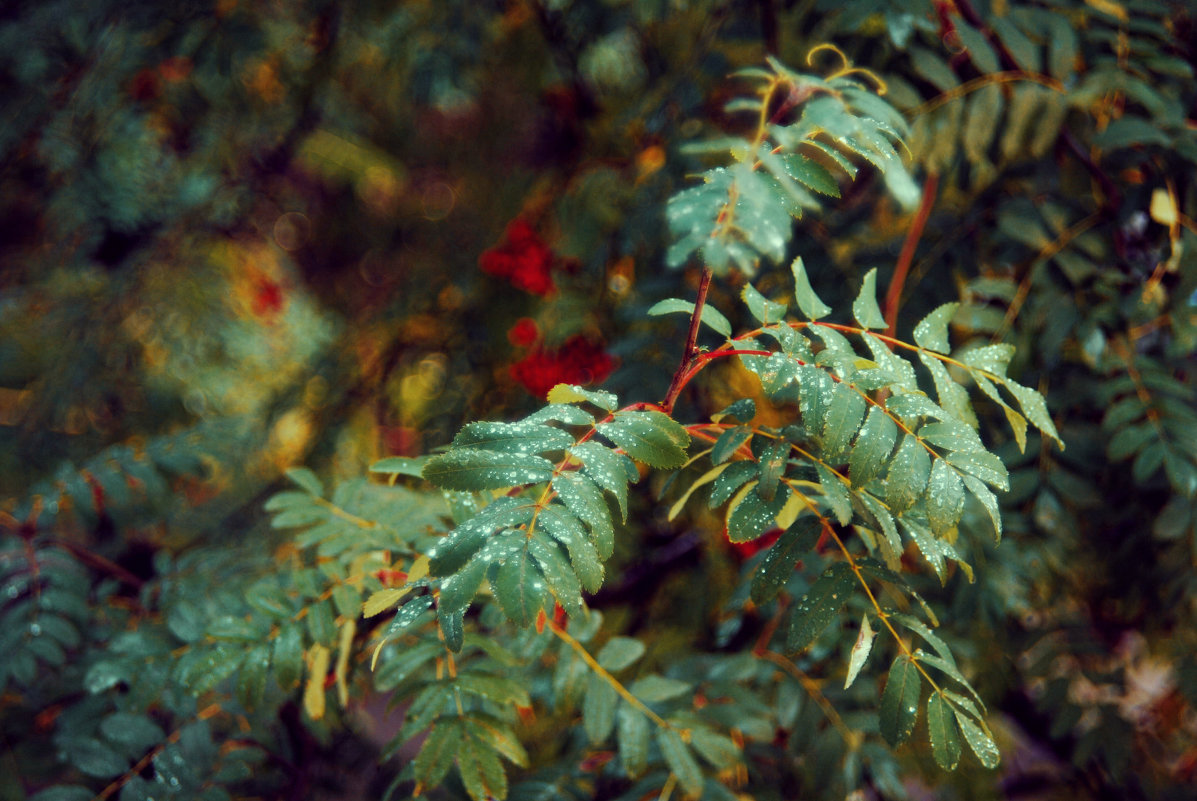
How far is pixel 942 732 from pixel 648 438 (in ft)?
0.86

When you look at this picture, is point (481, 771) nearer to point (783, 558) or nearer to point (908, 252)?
point (783, 558)

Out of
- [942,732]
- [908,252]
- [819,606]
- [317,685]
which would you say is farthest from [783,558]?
[908,252]

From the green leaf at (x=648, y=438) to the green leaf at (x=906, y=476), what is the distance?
13 centimetres

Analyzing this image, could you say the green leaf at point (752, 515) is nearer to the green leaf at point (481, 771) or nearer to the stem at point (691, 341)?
the stem at point (691, 341)

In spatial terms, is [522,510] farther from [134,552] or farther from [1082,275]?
[134,552]

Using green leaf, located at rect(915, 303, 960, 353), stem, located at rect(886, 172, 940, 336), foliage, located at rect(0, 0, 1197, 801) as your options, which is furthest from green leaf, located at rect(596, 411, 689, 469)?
stem, located at rect(886, 172, 940, 336)

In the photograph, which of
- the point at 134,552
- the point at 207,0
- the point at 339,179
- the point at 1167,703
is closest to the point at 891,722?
the point at 1167,703

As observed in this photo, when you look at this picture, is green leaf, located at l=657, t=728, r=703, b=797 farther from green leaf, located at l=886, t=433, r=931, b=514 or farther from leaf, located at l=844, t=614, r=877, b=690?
green leaf, located at l=886, t=433, r=931, b=514

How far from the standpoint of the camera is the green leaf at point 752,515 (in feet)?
1.44

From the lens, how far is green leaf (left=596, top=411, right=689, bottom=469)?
418mm

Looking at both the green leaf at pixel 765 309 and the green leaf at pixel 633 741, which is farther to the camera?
the green leaf at pixel 633 741

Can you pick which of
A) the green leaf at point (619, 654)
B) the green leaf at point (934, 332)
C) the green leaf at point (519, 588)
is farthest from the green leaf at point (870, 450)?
the green leaf at point (619, 654)

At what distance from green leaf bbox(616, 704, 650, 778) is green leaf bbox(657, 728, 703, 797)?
0.06 feet

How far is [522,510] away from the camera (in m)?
0.41
